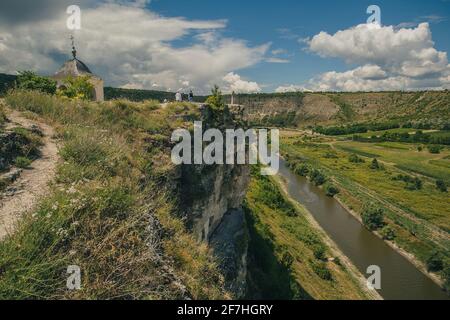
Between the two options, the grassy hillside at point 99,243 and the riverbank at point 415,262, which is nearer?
the grassy hillside at point 99,243

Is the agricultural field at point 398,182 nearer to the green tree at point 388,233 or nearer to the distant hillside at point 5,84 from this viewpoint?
the green tree at point 388,233

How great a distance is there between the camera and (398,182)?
6047 cm

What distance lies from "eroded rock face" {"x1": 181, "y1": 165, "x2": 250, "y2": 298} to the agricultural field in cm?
2244

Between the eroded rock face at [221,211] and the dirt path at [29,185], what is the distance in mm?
5346

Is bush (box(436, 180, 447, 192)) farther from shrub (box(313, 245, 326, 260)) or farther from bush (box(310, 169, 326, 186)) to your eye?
shrub (box(313, 245, 326, 260))

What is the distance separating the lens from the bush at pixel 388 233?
126 ft

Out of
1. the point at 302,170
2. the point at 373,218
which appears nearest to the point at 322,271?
the point at 373,218

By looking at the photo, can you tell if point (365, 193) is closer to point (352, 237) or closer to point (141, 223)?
point (352, 237)

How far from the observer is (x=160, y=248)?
592 cm

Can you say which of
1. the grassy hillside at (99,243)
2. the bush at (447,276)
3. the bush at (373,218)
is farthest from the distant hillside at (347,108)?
the grassy hillside at (99,243)

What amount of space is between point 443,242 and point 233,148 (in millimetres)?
28880

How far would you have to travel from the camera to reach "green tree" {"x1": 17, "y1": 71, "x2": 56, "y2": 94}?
55.1 feet

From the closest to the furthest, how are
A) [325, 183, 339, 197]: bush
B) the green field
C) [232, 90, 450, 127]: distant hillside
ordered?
[325, 183, 339, 197]: bush → the green field → [232, 90, 450, 127]: distant hillside

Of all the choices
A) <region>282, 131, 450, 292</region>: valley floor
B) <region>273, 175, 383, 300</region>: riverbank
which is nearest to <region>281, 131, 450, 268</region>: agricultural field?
<region>282, 131, 450, 292</region>: valley floor
